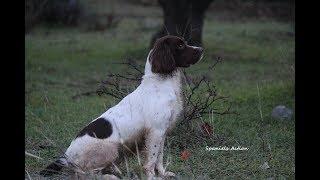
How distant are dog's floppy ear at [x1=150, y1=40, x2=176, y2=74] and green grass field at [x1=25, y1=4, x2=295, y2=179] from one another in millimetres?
1017

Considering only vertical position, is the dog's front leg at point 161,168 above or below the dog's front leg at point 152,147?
below

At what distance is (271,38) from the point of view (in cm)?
2028

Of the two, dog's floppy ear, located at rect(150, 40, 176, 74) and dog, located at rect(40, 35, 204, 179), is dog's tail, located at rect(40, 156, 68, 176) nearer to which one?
dog, located at rect(40, 35, 204, 179)

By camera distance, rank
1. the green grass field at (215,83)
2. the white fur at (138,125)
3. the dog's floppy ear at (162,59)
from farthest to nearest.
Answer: the green grass field at (215,83) < the dog's floppy ear at (162,59) < the white fur at (138,125)

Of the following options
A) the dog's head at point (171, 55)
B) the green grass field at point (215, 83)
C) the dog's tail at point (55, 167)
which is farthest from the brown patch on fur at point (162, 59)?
the dog's tail at point (55, 167)

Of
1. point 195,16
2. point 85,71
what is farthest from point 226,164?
point 195,16

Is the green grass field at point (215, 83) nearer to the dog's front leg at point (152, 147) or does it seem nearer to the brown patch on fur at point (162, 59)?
the dog's front leg at point (152, 147)

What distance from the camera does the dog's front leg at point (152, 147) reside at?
6172 millimetres

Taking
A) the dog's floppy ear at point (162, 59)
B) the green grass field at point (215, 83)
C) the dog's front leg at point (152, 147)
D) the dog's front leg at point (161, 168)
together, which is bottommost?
the green grass field at point (215, 83)

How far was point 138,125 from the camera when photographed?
6180 millimetres

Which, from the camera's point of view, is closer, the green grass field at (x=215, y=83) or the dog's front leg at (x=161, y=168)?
the dog's front leg at (x=161, y=168)

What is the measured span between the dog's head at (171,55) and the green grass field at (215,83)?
40.8 inches

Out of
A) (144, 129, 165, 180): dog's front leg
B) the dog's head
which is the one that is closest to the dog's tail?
(144, 129, 165, 180): dog's front leg
